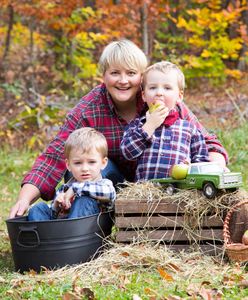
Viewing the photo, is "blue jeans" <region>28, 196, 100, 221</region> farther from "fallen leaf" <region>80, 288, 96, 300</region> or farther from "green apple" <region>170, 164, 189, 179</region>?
"fallen leaf" <region>80, 288, 96, 300</region>

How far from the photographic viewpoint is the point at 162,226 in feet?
13.4

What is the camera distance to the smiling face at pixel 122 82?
4.57 meters

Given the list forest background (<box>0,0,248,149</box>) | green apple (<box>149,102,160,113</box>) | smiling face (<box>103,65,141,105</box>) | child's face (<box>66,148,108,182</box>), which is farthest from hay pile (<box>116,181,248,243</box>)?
forest background (<box>0,0,248,149</box>)

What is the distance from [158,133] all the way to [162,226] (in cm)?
70

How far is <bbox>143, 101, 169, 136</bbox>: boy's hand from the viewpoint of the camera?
14.1ft

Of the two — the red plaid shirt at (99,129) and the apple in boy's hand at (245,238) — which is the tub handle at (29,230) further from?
the apple in boy's hand at (245,238)

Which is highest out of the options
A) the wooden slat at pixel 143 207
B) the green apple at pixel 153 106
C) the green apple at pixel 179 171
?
the green apple at pixel 153 106

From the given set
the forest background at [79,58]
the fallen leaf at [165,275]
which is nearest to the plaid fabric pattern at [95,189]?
the fallen leaf at [165,275]

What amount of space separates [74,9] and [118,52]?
20.4ft

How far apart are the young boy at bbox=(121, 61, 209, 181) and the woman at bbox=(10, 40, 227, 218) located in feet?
0.57

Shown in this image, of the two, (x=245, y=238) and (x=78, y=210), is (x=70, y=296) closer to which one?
(x=78, y=210)

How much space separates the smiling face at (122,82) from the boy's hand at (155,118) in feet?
1.15

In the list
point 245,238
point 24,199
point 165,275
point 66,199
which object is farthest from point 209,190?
point 24,199

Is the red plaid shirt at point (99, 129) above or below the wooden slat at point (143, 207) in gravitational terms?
above
